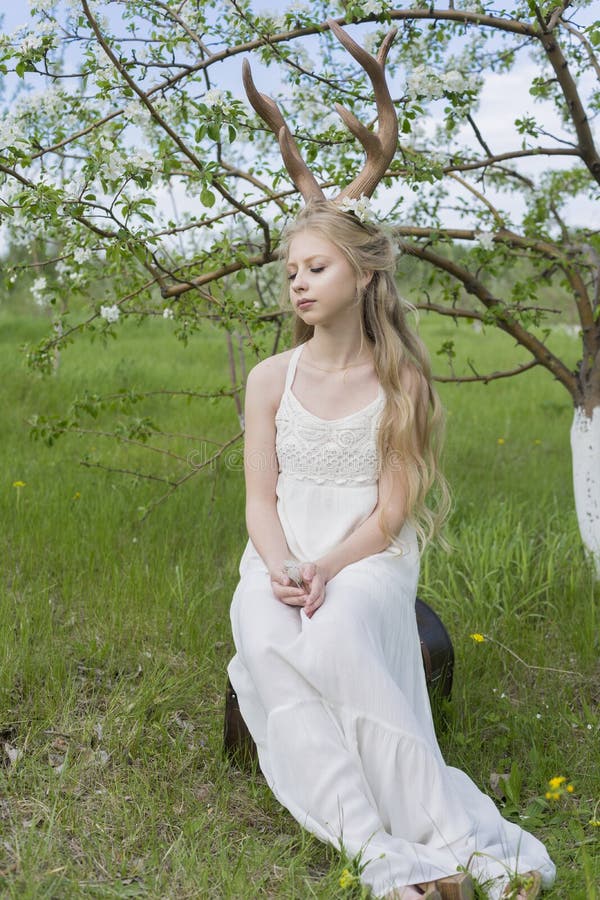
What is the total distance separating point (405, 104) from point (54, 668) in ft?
7.48

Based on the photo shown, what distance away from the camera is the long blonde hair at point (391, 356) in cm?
262

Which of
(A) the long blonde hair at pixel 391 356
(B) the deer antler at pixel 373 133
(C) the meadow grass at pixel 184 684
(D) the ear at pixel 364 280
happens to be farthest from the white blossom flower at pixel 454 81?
(C) the meadow grass at pixel 184 684

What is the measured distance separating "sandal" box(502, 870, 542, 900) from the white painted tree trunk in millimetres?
2188

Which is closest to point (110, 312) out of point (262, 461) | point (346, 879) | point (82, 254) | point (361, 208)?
point (82, 254)

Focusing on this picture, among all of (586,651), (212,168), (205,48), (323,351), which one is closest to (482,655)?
(586,651)

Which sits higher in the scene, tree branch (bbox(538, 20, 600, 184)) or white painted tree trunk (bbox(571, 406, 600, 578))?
tree branch (bbox(538, 20, 600, 184))

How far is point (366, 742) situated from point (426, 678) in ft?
2.39

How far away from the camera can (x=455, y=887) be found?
2078 millimetres

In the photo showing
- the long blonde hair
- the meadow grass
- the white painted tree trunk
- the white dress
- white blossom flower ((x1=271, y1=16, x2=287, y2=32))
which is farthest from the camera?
the white painted tree trunk

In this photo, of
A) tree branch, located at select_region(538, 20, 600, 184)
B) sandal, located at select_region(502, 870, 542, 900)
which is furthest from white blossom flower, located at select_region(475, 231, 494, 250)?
sandal, located at select_region(502, 870, 542, 900)

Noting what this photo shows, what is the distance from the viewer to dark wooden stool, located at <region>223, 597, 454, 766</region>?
2.74m

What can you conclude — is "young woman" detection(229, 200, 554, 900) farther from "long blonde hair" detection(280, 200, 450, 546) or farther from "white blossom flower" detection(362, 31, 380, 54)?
"white blossom flower" detection(362, 31, 380, 54)

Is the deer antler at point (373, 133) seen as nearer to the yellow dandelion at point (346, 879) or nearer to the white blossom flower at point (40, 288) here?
the white blossom flower at point (40, 288)

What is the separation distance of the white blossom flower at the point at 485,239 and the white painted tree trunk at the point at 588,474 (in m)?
0.86
